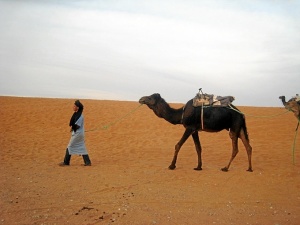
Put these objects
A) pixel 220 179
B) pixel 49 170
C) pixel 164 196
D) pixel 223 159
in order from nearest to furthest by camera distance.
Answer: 1. pixel 164 196
2. pixel 220 179
3. pixel 49 170
4. pixel 223 159

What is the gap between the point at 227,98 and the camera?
1015cm

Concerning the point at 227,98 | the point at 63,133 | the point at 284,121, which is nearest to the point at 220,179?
the point at 227,98

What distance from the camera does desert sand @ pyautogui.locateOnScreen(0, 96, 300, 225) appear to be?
239 inches

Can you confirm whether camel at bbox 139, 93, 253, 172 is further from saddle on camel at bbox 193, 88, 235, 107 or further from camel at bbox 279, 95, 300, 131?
camel at bbox 279, 95, 300, 131

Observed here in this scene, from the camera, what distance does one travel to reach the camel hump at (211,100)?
10.1 meters

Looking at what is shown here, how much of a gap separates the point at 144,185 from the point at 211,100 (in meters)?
3.41

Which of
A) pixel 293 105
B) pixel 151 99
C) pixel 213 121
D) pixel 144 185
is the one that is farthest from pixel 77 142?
pixel 293 105

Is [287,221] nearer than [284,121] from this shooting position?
Yes

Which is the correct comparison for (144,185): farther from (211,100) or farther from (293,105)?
(293,105)

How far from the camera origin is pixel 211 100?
10.1 metres

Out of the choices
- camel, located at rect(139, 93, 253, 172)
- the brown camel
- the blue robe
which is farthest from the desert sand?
the brown camel

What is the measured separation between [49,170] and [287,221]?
6432 millimetres

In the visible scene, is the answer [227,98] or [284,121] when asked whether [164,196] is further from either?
[284,121]

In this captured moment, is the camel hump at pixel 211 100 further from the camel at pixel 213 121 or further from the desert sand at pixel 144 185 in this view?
the desert sand at pixel 144 185
